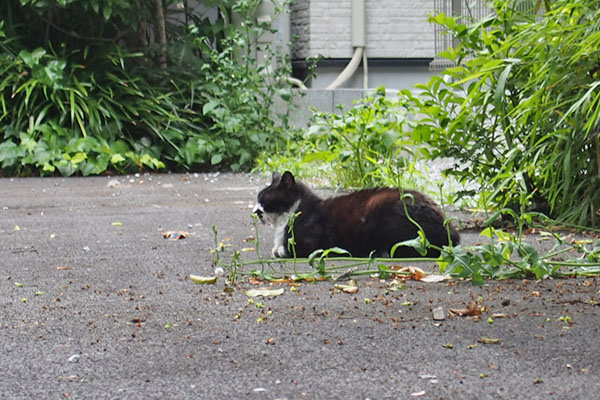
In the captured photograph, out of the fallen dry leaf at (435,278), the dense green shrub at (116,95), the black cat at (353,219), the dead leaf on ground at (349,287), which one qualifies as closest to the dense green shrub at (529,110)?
the black cat at (353,219)

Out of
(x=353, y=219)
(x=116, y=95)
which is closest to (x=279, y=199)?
(x=353, y=219)

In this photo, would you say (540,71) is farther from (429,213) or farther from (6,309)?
(6,309)

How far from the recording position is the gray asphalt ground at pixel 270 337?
2273mm

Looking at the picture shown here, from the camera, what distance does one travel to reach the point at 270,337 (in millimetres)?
2734

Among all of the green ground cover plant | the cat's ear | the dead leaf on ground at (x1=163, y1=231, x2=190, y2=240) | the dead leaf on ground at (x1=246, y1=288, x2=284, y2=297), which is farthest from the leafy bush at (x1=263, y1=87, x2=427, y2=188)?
the dead leaf on ground at (x1=246, y1=288, x2=284, y2=297)

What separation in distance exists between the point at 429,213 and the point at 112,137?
5.46 metres

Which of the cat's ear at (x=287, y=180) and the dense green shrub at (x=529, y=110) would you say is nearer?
the dense green shrub at (x=529, y=110)

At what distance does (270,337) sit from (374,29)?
1111 cm

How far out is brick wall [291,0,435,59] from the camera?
1311 centimetres

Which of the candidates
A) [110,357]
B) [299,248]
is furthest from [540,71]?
[110,357]

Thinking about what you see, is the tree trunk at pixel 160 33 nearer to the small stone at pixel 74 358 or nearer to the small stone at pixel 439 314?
the small stone at pixel 439 314

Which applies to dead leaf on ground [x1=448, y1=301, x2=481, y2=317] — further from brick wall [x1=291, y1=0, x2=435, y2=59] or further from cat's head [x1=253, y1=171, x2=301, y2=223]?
brick wall [x1=291, y1=0, x2=435, y2=59]

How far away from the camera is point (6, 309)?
320 cm

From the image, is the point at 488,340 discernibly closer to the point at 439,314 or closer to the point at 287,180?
the point at 439,314
